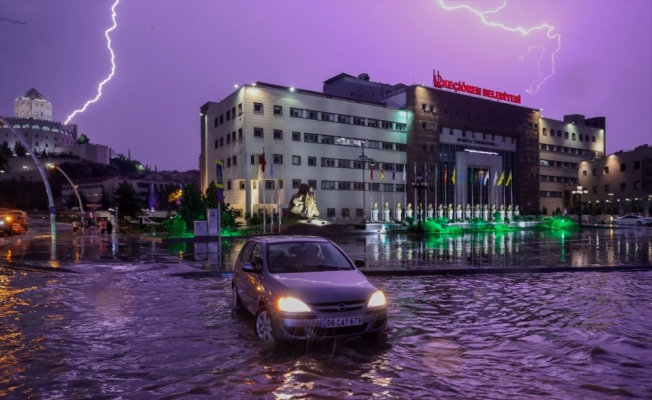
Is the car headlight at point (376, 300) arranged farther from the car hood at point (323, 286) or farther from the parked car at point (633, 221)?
the parked car at point (633, 221)

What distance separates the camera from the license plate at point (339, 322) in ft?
21.0

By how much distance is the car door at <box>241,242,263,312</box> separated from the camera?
7.64 metres

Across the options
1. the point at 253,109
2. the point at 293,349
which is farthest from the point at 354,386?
the point at 253,109

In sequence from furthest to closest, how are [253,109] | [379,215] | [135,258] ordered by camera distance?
1. [379,215]
2. [253,109]
3. [135,258]

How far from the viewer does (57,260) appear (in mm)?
19141

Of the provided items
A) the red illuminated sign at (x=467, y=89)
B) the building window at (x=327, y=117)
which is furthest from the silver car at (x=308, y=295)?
the red illuminated sign at (x=467, y=89)

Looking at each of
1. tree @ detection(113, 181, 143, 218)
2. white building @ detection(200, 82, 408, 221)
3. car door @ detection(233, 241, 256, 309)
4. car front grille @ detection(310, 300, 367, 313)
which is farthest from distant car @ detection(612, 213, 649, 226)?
car front grille @ detection(310, 300, 367, 313)

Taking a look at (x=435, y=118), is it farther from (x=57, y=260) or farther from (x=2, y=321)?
(x=2, y=321)

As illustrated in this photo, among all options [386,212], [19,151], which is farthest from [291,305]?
[19,151]

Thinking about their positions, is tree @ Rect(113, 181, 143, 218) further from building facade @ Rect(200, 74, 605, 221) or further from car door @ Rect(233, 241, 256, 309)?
car door @ Rect(233, 241, 256, 309)

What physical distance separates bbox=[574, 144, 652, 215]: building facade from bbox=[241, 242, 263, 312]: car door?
Result: 78.2 metres

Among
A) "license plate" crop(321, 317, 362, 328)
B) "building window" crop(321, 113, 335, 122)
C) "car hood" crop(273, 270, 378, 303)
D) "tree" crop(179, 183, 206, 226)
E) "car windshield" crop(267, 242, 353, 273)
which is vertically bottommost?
"license plate" crop(321, 317, 362, 328)

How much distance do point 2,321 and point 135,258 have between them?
481 inches

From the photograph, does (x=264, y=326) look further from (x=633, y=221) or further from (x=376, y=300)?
(x=633, y=221)
